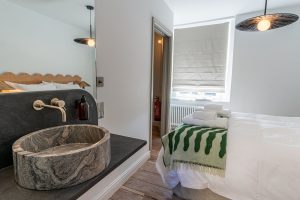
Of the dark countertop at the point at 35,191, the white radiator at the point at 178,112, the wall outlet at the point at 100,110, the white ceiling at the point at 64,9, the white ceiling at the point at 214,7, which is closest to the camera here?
the dark countertop at the point at 35,191

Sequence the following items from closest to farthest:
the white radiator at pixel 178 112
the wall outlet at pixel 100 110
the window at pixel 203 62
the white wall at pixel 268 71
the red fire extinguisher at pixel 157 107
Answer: the wall outlet at pixel 100 110 → the white wall at pixel 268 71 → the window at pixel 203 62 → the white radiator at pixel 178 112 → the red fire extinguisher at pixel 157 107

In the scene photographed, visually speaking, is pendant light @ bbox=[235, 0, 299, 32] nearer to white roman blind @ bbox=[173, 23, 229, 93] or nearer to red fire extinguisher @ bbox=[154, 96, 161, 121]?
white roman blind @ bbox=[173, 23, 229, 93]

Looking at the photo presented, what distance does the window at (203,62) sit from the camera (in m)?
3.31

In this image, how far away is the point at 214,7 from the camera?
2.76 m

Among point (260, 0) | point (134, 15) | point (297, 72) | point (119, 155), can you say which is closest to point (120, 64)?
point (134, 15)

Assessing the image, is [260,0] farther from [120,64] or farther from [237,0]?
[120,64]

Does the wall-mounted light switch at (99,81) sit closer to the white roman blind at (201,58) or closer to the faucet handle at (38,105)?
the faucet handle at (38,105)

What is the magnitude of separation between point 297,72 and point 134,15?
286 cm

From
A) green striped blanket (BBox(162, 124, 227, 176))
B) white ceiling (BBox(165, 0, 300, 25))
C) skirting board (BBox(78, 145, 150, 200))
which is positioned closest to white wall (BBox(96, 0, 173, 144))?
skirting board (BBox(78, 145, 150, 200))

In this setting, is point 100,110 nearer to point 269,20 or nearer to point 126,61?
point 126,61

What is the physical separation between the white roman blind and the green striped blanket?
2021mm

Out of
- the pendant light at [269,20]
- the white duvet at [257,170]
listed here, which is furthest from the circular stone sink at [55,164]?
the pendant light at [269,20]

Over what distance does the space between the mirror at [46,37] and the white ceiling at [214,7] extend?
1.87 metres

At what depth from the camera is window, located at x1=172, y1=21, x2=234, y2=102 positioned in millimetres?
3307
